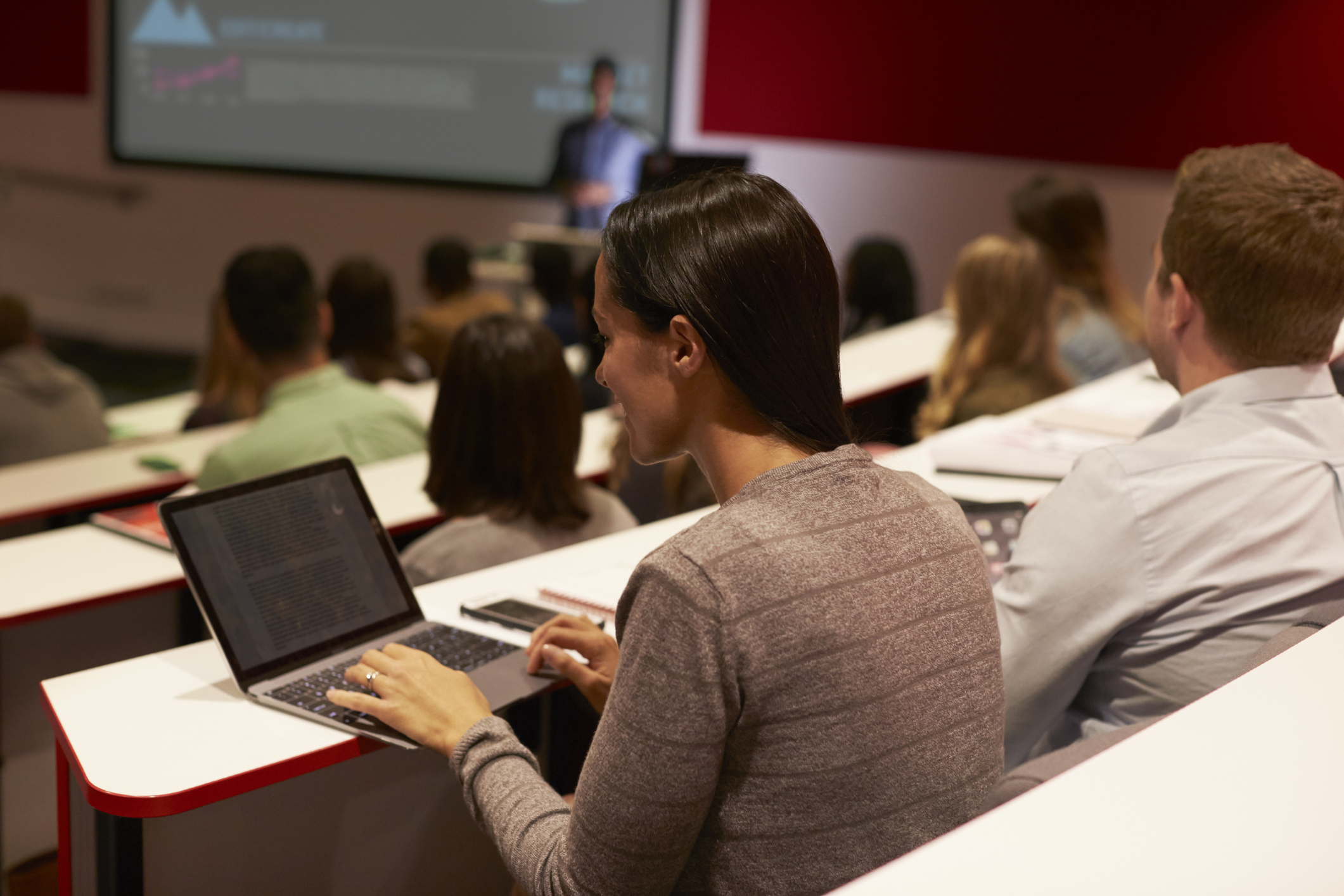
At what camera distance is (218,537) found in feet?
4.66

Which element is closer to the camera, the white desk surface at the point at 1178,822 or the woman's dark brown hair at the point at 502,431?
the white desk surface at the point at 1178,822

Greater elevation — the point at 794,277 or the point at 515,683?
the point at 794,277

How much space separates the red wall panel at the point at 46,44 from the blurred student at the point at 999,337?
7616 mm

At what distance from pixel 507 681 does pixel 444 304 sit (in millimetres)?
3823

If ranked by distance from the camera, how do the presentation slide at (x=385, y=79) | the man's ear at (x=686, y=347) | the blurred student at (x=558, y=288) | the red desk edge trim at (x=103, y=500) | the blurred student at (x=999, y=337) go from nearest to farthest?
the man's ear at (x=686, y=347) < the red desk edge trim at (x=103, y=500) < the blurred student at (x=999, y=337) < the blurred student at (x=558, y=288) < the presentation slide at (x=385, y=79)

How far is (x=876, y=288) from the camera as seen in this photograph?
4.84 meters

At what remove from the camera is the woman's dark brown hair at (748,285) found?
3.41 ft

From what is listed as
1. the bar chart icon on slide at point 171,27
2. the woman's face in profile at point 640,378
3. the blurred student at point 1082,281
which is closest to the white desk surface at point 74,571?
the woman's face in profile at point 640,378

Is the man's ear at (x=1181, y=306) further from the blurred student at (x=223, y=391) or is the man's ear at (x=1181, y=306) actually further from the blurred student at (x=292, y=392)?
the blurred student at (x=223, y=391)

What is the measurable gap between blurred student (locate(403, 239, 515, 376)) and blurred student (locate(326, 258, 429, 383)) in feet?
1.87

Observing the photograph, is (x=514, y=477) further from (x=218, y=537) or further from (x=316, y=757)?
(x=316, y=757)

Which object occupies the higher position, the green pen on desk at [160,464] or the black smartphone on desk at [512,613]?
the black smartphone on desk at [512,613]

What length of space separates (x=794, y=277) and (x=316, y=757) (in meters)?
0.70

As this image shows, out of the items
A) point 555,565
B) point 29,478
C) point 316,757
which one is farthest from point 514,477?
point 29,478
